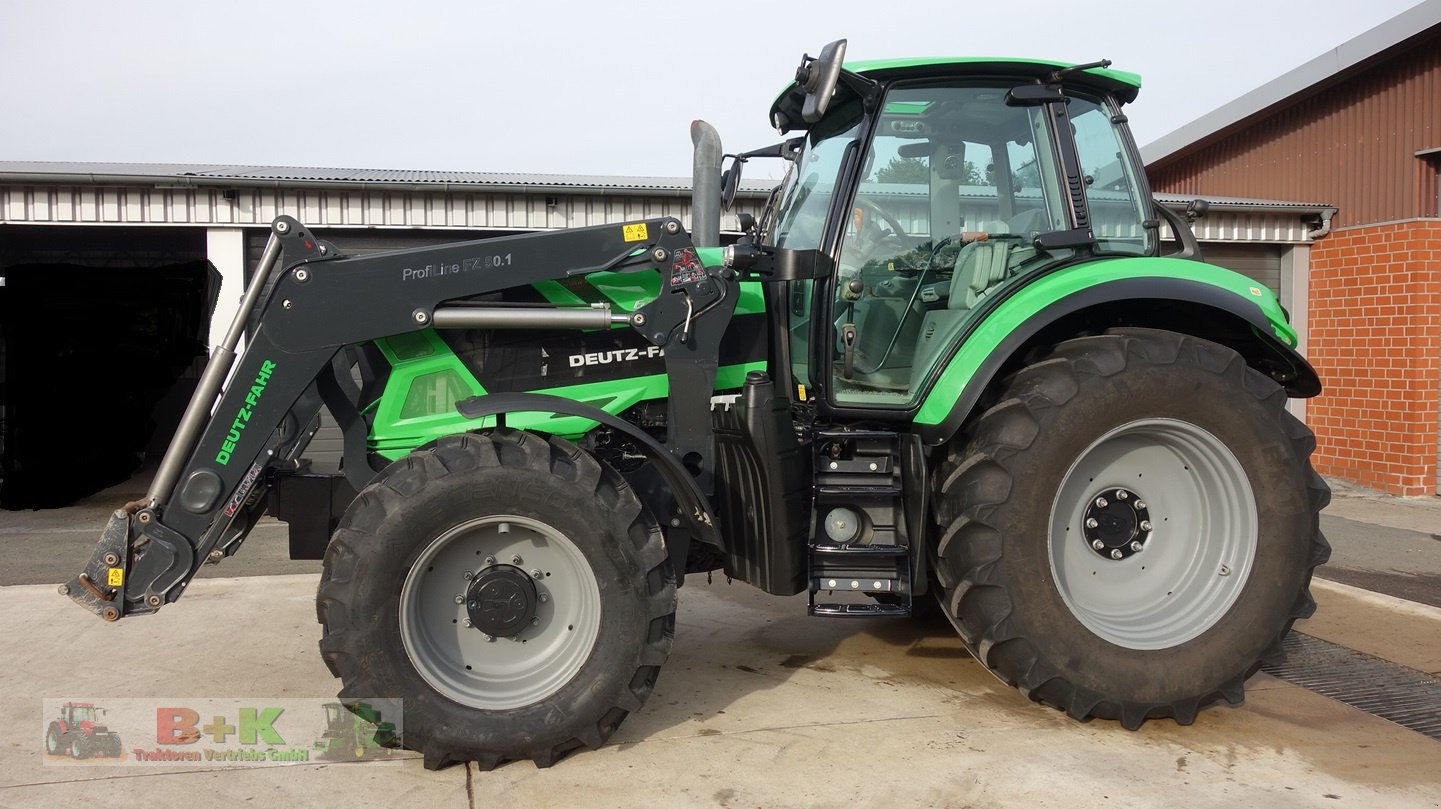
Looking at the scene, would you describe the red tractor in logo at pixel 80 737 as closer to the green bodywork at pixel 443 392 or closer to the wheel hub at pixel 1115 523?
the green bodywork at pixel 443 392

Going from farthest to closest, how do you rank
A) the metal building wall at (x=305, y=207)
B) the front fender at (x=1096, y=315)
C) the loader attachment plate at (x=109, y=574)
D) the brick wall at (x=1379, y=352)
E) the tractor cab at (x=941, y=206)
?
the brick wall at (x=1379, y=352)
the metal building wall at (x=305, y=207)
the tractor cab at (x=941, y=206)
the front fender at (x=1096, y=315)
the loader attachment plate at (x=109, y=574)


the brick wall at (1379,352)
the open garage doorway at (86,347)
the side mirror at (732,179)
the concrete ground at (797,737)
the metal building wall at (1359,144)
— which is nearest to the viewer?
the concrete ground at (797,737)

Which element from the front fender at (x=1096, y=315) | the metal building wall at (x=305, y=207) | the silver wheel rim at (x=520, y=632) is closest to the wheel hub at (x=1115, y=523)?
the front fender at (x=1096, y=315)

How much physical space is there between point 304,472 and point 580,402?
112 cm

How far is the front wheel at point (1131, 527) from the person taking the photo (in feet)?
11.8

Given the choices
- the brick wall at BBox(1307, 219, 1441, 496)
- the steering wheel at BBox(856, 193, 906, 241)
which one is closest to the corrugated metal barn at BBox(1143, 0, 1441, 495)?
the brick wall at BBox(1307, 219, 1441, 496)

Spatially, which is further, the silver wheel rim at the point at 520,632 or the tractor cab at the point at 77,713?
the tractor cab at the point at 77,713

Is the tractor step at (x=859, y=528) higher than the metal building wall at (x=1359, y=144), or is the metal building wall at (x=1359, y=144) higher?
the metal building wall at (x=1359, y=144)

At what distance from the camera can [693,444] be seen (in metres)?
3.80

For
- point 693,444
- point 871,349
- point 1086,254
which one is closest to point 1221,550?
point 1086,254

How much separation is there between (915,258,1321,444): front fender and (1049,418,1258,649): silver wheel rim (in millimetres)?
467

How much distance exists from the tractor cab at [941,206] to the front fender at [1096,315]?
0.11 meters

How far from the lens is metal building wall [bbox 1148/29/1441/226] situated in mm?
10047

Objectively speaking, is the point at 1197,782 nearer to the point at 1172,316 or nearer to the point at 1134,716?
the point at 1134,716
